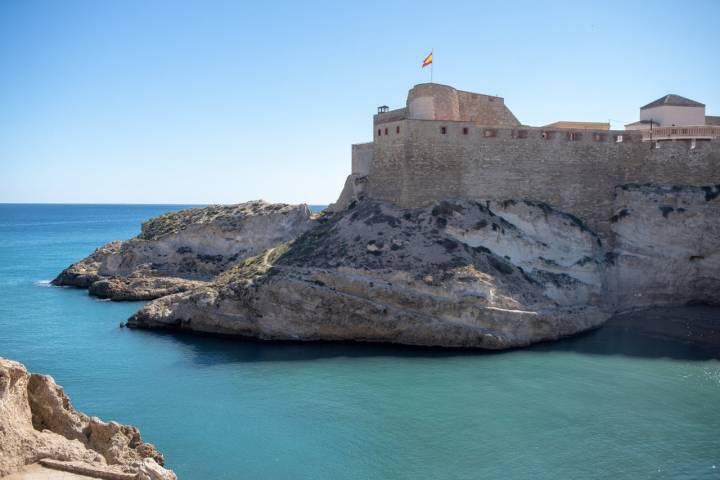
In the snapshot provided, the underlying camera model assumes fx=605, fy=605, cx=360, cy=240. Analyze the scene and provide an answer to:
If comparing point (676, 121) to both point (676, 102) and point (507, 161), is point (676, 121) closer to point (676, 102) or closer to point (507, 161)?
point (676, 102)

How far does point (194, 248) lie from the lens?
44.6 m

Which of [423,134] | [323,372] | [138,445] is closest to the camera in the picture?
[138,445]

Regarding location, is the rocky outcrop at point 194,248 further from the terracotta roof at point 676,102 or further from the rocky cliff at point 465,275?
the terracotta roof at point 676,102

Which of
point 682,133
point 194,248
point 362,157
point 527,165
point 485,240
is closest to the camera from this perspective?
point 485,240

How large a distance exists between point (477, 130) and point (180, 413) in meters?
20.5

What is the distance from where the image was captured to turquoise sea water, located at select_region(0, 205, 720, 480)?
1644cm

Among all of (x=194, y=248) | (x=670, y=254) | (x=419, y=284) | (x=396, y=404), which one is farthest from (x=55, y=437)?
(x=194, y=248)

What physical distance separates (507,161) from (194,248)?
24046 mm

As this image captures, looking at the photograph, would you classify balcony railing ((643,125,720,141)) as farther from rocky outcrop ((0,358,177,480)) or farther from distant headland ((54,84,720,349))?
Answer: rocky outcrop ((0,358,177,480))

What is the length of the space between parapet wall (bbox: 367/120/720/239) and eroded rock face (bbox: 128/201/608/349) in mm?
1054

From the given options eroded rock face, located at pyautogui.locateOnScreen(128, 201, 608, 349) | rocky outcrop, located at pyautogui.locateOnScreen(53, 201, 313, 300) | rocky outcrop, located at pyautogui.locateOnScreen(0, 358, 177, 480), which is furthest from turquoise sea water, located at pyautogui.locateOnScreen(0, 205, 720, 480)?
rocky outcrop, located at pyautogui.locateOnScreen(53, 201, 313, 300)

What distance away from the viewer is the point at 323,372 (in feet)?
78.1

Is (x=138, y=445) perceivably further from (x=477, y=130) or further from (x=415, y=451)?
(x=477, y=130)

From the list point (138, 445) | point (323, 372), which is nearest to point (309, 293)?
point (323, 372)
